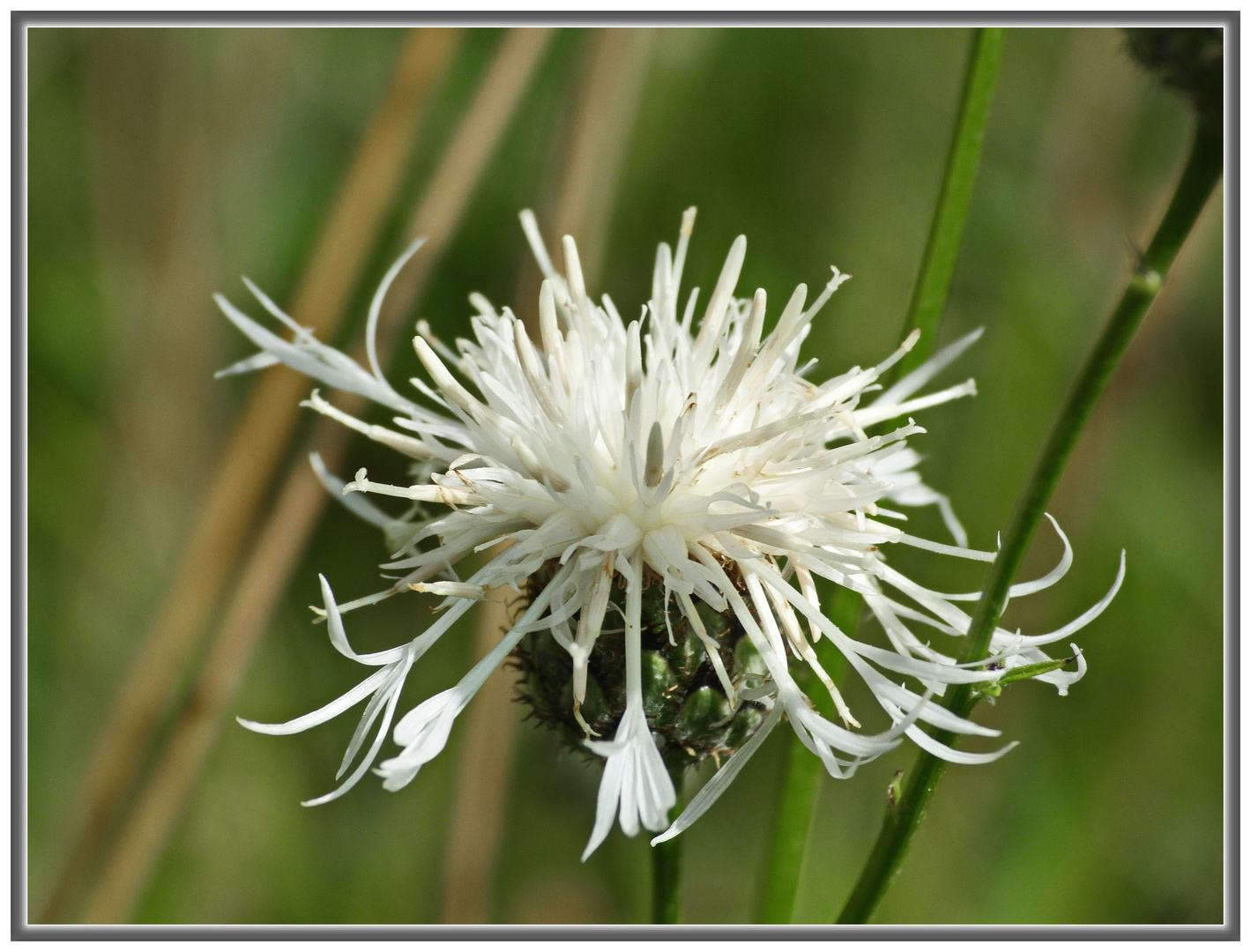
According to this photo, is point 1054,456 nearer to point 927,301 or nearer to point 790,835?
point 927,301

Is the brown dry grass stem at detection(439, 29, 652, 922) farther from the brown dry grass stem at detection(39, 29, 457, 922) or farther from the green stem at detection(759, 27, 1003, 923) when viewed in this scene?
the green stem at detection(759, 27, 1003, 923)

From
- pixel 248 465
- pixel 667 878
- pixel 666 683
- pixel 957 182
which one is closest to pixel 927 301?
pixel 957 182

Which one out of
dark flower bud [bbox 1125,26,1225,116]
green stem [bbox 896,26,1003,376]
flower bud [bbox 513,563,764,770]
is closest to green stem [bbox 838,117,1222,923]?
dark flower bud [bbox 1125,26,1225,116]

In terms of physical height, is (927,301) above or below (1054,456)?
above

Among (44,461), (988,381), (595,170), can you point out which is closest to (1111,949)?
(988,381)

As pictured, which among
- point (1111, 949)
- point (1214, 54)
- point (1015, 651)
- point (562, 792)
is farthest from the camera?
point (562, 792)

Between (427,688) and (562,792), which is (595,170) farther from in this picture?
(562,792)
